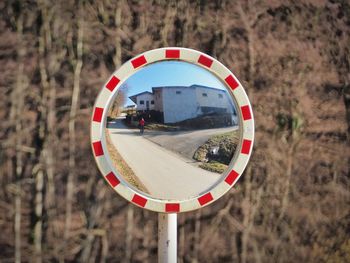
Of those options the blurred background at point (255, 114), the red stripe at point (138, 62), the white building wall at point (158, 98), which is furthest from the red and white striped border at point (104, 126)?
the blurred background at point (255, 114)

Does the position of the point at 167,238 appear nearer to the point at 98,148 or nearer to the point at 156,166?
the point at 156,166

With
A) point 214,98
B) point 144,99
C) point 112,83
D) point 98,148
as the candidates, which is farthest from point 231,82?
point 98,148

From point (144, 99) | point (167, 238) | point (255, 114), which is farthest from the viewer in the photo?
point (255, 114)

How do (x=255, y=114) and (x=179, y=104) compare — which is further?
(x=255, y=114)

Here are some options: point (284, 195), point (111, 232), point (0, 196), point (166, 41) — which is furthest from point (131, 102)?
point (284, 195)

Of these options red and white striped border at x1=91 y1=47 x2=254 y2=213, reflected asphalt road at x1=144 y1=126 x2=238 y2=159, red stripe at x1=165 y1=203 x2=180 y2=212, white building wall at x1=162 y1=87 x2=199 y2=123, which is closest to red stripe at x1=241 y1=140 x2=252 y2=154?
red and white striped border at x1=91 y1=47 x2=254 y2=213

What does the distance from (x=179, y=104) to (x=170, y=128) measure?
0.31ft

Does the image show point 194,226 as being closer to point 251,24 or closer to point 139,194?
point 139,194

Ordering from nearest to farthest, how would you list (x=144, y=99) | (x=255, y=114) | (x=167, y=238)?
1. (x=144, y=99)
2. (x=167, y=238)
3. (x=255, y=114)

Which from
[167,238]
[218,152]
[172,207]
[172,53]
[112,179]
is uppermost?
[172,53]

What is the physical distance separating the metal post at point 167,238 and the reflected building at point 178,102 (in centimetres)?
40

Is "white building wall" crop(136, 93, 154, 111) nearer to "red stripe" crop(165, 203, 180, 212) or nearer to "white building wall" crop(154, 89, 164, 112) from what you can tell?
"white building wall" crop(154, 89, 164, 112)

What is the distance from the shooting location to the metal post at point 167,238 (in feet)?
4.62

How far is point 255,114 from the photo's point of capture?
70.6 inches
